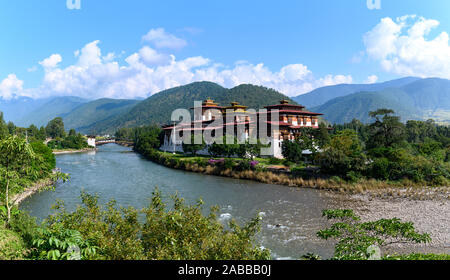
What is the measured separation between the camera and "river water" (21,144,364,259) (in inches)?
477

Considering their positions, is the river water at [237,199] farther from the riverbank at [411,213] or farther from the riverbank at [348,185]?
the riverbank at [411,213]

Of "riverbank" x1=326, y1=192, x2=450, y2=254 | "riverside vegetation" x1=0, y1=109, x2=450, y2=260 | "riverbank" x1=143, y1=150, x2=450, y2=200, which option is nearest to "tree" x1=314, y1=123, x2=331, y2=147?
"riverbank" x1=143, y1=150, x2=450, y2=200

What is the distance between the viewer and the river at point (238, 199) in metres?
12.1

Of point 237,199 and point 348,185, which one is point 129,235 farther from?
point 348,185

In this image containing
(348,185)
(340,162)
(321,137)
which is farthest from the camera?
(321,137)

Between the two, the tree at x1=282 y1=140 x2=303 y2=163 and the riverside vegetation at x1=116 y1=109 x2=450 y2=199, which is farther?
the tree at x1=282 y1=140 x2=303 y2=163

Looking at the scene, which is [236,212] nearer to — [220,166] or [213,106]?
[220,166]

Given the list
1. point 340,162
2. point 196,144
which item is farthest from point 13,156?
point 196,144

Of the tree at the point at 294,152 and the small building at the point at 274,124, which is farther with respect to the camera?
the small building at the point at 274,124

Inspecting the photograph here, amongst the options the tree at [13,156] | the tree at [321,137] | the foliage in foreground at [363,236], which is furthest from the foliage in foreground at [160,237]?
the tree at [321,137]

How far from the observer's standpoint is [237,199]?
19.6 meters

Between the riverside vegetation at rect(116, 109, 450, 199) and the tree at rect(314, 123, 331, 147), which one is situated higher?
the tree at rect(314, 123, 331, 147)

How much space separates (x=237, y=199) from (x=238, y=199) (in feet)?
0.23

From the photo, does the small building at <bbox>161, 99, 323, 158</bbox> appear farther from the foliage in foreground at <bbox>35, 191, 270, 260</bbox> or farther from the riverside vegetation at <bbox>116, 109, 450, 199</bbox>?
the foliage in foreground at <bbox>35, 191, 270, 260</bbox>
